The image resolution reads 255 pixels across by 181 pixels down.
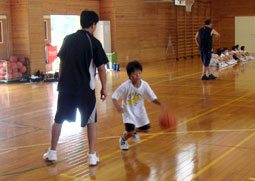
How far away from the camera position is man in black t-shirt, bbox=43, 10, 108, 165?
4004mm

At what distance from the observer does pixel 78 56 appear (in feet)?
13.1

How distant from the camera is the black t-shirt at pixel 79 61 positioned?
3994mm

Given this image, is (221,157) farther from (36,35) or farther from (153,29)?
(153,29)

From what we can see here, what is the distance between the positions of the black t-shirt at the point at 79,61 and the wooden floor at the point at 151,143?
2.86 feet

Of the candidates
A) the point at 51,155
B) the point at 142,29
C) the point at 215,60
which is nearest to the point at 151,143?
the point at 51,155

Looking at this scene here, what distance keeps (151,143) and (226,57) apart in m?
11.3

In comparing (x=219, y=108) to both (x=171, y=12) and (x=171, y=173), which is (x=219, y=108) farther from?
(x=171, y=12)

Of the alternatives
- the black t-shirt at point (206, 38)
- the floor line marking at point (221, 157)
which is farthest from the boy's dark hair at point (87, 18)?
the black t-shirt at point (206, 38)

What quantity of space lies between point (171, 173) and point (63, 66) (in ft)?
5.08

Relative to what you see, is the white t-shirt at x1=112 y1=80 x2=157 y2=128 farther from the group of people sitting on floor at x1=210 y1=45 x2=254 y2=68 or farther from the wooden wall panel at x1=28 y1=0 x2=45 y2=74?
the group of people sitting on floor at x1=210 y1=45 x2=254 y2=68

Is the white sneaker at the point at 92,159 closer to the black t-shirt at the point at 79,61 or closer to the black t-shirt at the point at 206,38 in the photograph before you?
the black t-shirt at the point at 79,61

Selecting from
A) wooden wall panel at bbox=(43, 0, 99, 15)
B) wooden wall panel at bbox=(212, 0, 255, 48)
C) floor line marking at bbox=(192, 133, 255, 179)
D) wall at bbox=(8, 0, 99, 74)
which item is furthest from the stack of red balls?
wooden wall panel at bbox=(212, 0, 255, 48)

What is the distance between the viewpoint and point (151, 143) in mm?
5016

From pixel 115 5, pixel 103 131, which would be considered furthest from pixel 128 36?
pixel 103 131
